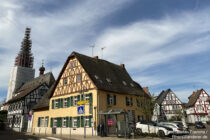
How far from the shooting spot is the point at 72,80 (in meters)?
26.3

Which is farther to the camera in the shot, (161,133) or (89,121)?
(89,121)

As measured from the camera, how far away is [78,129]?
899 inches

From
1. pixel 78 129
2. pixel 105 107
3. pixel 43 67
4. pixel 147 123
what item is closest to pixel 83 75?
pixel 105 107

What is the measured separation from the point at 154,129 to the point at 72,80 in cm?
1376

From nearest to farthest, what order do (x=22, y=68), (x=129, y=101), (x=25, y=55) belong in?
(x=129, y=101) < (x=22, y=68) < (x=25, y=55)

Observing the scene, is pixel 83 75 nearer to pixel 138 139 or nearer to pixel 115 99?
pixel 115 99

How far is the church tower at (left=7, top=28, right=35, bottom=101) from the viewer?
236 ft

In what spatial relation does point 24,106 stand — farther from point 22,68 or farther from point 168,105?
point 22,68

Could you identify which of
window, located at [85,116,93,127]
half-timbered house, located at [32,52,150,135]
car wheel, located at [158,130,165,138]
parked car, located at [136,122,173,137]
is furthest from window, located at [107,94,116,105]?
car wheel, located at [158,130,165,138]

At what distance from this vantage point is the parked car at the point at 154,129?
16422 millimetres

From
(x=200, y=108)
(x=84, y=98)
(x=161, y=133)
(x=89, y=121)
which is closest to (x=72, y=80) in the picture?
(x=84, y=98)

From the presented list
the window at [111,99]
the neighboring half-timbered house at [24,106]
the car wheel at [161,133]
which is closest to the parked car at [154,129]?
the car wheel at [161,133]

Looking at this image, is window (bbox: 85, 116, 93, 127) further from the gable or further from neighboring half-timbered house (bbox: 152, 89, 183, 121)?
neighboring half-timbered house (bbox: 152, 89, 183, 121)

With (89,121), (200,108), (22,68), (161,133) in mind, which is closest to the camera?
(161,133)
